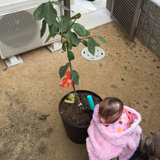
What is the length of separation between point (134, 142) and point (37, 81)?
42.7 inches

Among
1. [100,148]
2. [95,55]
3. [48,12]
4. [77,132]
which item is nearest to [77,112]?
[77,132]

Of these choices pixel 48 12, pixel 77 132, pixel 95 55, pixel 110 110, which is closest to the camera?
pixel 48 12

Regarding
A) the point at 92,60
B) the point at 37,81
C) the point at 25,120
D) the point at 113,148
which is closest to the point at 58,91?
the point at 37,81

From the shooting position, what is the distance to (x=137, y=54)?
6.76 ft

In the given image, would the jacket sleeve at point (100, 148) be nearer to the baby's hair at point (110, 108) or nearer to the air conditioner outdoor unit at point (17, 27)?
the baby's hair at point (110, 108)

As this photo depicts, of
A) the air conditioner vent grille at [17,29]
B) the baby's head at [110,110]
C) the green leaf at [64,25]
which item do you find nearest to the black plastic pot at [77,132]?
the baby's head at [110,110]

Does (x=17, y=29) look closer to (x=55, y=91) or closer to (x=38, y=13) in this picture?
(x=55, y=91)

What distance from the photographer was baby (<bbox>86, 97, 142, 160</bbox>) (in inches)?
36.5

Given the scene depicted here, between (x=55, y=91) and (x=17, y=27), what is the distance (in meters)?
0.68

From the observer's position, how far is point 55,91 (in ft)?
5.53

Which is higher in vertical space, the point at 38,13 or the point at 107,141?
the point at 38,13

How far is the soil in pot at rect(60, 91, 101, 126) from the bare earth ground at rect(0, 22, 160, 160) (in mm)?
288

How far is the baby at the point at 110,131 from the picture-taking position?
93cm

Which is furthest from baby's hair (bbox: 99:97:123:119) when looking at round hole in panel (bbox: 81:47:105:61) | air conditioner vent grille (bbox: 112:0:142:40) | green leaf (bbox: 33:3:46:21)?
air conditioner vent grille (bbox: 112:0:142:40)
